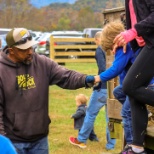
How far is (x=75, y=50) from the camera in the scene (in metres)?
26.2

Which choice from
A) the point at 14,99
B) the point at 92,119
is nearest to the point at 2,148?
the point at 14,99

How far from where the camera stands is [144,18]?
398 centimetres

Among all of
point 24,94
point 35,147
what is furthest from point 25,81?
point 35,147

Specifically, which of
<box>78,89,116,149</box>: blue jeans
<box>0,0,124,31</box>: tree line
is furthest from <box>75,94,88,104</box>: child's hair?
<box>0,0,124,31</box>: tree line

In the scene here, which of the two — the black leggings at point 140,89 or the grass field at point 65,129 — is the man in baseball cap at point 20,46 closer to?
the black leggings at point 140,89

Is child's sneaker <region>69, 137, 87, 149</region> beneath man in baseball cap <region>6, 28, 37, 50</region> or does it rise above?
beneath

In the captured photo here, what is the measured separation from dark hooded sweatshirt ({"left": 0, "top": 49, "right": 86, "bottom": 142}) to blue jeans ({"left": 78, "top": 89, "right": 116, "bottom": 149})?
3612 mm

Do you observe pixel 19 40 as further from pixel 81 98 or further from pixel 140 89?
pixel 81 98

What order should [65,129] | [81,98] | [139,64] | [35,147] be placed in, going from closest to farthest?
[139,64] → [35,147] → [81,98] → [65,129]

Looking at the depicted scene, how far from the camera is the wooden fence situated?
77.6 feet

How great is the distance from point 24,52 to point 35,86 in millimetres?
309

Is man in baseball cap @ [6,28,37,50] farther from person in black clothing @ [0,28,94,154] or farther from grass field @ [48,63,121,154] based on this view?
grass field @ [48,63,121,154]

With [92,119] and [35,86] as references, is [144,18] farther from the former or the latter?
[92,119]

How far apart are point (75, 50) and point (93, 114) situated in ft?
58.3
